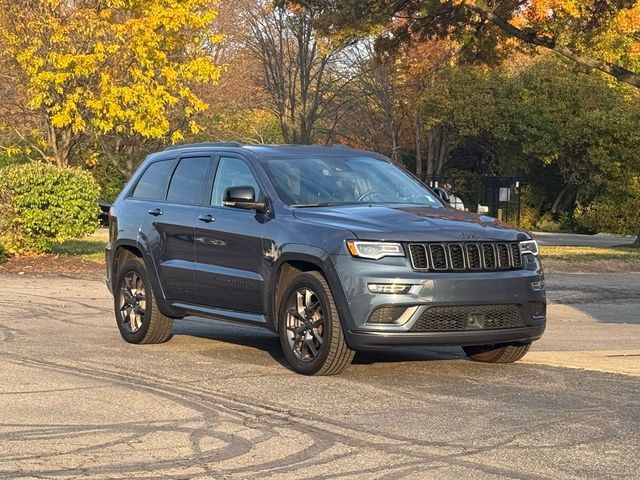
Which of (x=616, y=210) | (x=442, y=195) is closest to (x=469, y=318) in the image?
(x=442, y=195)

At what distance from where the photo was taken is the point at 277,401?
26.7ft

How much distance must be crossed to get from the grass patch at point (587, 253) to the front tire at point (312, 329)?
1619cm

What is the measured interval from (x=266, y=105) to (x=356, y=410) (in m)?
32.0

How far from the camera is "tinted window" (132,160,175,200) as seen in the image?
11.4 metres

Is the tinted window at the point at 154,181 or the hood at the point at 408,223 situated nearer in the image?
the hood at the point at 408,223

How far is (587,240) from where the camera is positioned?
35.6m

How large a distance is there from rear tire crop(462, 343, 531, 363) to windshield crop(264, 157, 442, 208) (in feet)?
4.32

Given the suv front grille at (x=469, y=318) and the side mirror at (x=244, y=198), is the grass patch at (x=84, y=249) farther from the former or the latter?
the suv front grille at (x=469, y=318)

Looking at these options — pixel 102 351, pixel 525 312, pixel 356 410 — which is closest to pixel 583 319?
pixel 525 312

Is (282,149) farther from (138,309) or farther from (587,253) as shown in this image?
(587,253)

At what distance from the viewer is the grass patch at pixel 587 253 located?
82.5 ft

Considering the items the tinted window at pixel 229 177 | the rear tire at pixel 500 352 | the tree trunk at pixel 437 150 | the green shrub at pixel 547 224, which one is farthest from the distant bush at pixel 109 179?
the rear tire at pixel 500 352

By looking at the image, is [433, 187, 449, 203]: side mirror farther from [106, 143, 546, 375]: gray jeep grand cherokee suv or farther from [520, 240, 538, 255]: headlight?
[520, 240, 538, 255]: headlight

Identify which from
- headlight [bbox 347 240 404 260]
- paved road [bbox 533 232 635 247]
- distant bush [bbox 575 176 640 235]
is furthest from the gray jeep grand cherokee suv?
distant bush [bbox 575 176 640 235]
